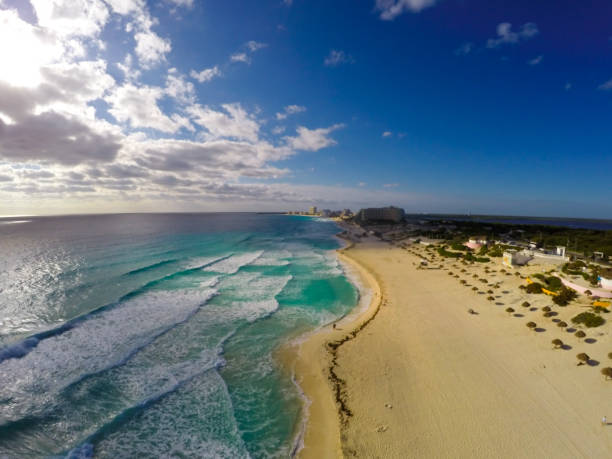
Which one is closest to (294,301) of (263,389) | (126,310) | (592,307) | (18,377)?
(263,389)

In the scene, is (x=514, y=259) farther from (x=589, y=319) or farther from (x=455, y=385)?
(x=455, y=385)

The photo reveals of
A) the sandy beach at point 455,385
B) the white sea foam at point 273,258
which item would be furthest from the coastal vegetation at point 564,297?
the white sea foam at point 273,258

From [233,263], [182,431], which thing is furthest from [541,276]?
[233,263]

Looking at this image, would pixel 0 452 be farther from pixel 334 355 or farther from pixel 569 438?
pixel 569 438

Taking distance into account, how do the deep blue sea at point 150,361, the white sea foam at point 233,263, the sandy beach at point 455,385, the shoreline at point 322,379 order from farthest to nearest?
the white sea foam at point 233,263 → the deep blue sea at point 150,361 → the shoreline at point 322,379 → the sandy beach at point 455,385

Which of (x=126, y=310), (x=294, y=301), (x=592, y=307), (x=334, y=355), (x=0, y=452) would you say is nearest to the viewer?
(x=0, y=452)

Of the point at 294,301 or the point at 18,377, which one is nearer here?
the point at 18,377

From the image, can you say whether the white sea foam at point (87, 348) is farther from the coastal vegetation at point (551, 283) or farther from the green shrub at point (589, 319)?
the coastal vegetation at point (551, 283)
